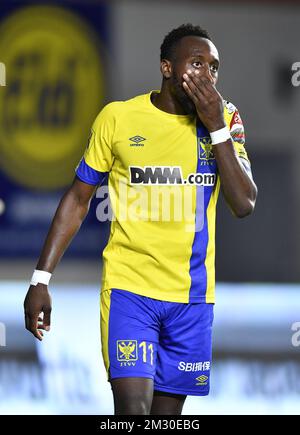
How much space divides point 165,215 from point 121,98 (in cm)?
626

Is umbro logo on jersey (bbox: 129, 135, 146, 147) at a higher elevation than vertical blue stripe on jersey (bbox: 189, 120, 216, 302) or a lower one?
higher

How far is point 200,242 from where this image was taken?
171 inches

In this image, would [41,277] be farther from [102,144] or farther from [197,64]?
[197,64]

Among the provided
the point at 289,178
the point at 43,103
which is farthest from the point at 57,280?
the point at 289,178

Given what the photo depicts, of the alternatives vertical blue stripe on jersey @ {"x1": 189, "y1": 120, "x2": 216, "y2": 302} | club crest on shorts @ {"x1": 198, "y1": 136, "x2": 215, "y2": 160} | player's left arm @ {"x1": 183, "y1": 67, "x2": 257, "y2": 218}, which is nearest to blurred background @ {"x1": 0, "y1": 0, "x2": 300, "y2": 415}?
vertical blue stripe on jersey @ {"x1": 189, "y1": 120, "x2": 216, "y2": 302}

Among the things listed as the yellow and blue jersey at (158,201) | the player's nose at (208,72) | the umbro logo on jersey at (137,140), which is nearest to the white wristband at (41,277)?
the yellow and blue jersey at (158,201)

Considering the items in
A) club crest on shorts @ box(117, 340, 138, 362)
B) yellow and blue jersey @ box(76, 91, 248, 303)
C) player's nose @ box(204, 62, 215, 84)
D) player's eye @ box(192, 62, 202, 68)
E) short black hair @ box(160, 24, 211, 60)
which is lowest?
club crest on shorts @ box(117, 340, 138, 362)

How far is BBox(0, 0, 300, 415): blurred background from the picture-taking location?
9102 millimetres

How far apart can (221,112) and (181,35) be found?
40 cm

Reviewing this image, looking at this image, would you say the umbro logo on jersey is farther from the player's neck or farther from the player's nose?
the player's nose

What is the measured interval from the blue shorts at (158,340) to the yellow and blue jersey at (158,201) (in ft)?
0.17

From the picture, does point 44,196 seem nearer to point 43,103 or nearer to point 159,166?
point 43,103

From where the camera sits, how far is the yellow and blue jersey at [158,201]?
169 inches
